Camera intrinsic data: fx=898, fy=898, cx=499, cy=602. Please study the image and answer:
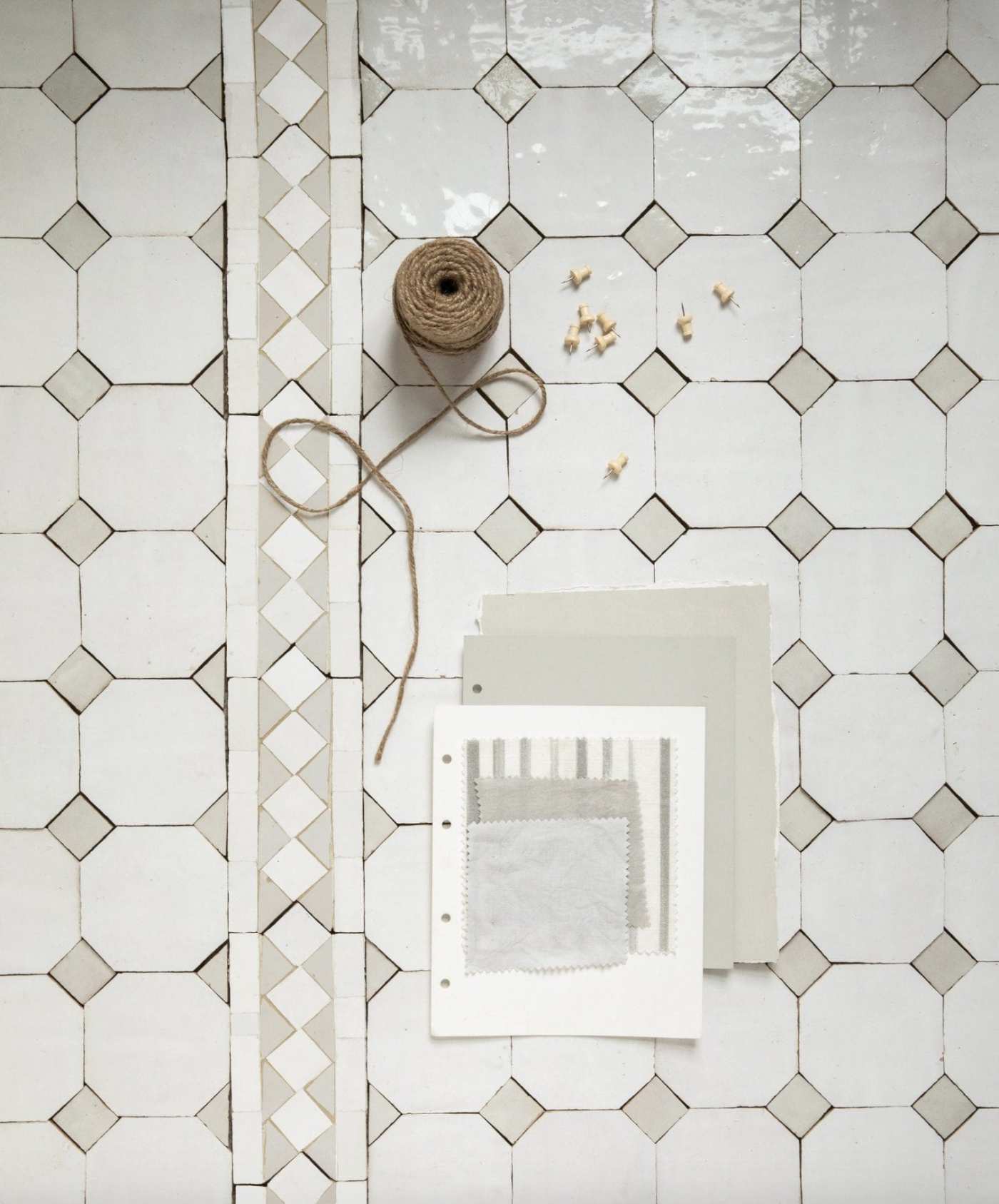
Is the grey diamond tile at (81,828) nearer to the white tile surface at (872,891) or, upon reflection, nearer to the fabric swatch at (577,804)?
the fabric swatch at (577,804)

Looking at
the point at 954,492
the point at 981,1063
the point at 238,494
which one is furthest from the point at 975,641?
the point at 238,494

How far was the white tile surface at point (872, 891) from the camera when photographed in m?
1.14

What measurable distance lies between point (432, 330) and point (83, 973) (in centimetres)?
90

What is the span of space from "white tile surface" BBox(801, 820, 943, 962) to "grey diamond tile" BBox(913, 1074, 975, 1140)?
6.9 inches

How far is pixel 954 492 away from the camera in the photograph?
1147mm

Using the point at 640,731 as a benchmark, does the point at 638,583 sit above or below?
above

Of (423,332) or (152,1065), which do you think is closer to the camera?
(423,332)

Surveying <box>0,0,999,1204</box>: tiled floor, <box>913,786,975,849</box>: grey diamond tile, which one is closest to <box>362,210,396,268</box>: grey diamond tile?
→ <box>0,0,999,1204</box>: tiled floor

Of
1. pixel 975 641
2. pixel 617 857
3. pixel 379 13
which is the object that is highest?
pixel 379 13

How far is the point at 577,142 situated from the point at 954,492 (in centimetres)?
65

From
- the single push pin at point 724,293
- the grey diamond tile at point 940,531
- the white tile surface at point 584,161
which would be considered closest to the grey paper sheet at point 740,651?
the grey diamond tile at point 940,531

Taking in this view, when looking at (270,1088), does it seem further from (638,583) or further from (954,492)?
(954,492)

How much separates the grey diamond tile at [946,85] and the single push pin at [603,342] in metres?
0.50

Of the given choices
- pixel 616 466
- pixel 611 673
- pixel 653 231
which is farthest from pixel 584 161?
pixel 611 673
